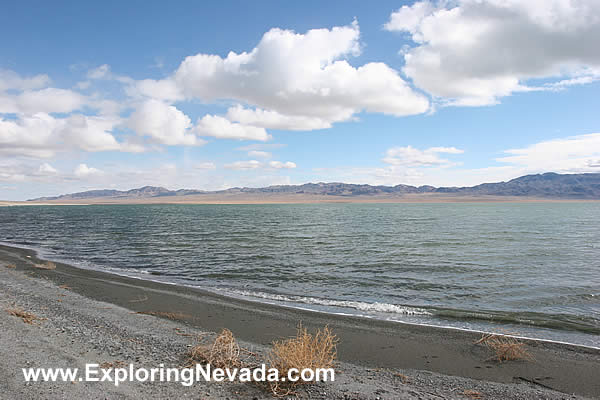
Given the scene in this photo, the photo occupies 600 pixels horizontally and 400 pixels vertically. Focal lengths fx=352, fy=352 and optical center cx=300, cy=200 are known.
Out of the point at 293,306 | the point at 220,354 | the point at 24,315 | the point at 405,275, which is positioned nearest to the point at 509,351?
the point at 220,354

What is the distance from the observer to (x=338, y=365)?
8.10 meters

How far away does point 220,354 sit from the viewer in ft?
24.7

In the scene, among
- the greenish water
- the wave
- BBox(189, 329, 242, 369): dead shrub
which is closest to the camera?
BBox(189, 329, 242, 369): dead shrub

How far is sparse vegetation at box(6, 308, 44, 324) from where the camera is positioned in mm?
9734

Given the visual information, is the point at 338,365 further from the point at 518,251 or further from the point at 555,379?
the point at 518,251

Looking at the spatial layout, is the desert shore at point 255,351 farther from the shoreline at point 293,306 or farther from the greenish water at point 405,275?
the greenish water at point 405,275

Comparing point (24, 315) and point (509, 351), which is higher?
point (24, 315)

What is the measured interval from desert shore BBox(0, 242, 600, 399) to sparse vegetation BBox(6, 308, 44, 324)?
0.18 metres

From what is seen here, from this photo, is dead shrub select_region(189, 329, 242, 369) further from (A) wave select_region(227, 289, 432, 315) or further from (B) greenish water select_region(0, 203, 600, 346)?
(A) wave select_region(227, 289, 432, 315)

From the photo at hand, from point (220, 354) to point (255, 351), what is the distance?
4.63 feet

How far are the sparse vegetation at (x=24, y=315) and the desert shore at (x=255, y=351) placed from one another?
0.18m

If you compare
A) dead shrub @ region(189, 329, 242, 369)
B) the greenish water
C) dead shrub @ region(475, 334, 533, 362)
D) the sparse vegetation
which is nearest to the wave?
the greenish water

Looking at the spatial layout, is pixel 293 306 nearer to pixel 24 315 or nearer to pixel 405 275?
pixel 405 275

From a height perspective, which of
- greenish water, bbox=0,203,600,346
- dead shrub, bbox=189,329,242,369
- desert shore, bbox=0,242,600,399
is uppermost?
dead shrub, bbox=189,329,242,369
